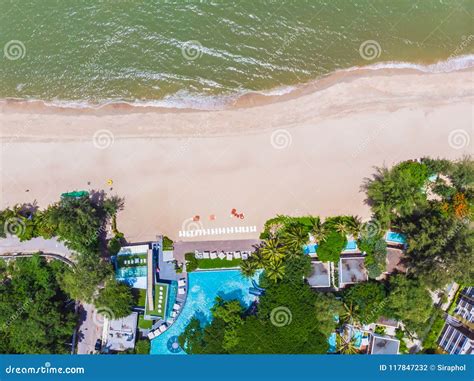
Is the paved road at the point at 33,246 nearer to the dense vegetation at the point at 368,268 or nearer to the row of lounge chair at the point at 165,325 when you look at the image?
the row of lounge chair at the point at 165,325

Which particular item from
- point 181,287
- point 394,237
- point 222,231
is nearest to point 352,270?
point 394,237

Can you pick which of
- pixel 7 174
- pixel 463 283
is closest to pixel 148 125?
pixel 7 174

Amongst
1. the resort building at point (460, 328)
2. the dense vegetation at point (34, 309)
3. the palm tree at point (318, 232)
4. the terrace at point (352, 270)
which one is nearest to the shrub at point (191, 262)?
the dense vegetation at point (34, 309)

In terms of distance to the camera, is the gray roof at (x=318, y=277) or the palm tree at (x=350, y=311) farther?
the gray roof at (x=318, y=277)

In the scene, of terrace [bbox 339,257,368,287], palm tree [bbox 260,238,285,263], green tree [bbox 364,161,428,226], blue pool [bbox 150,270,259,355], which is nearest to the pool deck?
palm tree [bbox 260,238,285,263]

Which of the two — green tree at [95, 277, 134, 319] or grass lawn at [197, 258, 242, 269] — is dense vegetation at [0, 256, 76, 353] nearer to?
green tree at [95, 277, 134, 319]
